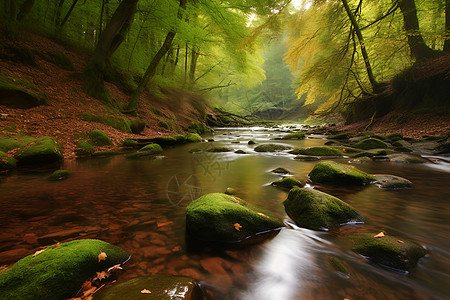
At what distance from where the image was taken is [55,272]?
3.73 ft

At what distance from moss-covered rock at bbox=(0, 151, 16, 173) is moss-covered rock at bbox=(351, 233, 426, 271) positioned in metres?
5.92

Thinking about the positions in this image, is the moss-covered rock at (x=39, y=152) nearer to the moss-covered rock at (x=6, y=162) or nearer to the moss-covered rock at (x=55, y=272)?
the moss-covered rock at (x=6, y=162)

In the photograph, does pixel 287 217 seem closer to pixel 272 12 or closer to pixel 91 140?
pixel 91 140

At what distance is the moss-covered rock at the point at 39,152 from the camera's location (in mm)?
4320

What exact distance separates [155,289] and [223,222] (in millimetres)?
824

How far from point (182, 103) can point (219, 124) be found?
625cm

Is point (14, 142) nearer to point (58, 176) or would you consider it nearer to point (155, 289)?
point (58, 176)

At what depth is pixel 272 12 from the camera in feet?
32.9

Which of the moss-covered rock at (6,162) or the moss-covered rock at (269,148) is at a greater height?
the moss-covered rock at (6,162)

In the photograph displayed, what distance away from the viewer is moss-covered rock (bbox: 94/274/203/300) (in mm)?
1093

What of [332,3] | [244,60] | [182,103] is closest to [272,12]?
[332,3]

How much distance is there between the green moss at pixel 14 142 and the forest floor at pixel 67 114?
37 centimetres

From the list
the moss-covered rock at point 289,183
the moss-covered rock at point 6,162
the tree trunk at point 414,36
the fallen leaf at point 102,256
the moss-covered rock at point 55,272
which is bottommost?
the moss-covered rock at point 289,183

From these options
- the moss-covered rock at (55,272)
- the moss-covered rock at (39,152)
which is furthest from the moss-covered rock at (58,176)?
the moss-covered rock at (55,272)
